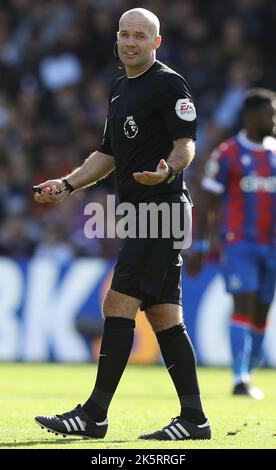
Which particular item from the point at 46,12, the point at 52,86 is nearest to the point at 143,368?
the point at 52,86

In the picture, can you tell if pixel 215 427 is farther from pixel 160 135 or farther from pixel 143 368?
pixel 143 368

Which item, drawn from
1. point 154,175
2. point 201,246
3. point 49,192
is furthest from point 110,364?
point 201,246

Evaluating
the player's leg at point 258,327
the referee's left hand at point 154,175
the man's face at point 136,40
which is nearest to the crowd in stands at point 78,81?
the player's leg at point 258,327

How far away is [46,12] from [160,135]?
13.2 metres

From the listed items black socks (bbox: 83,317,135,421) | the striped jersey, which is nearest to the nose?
black socks (bbox: 83,317,135,421)

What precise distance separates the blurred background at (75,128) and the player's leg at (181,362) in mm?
7021

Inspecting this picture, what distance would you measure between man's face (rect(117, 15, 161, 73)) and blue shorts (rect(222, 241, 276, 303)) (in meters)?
3.97

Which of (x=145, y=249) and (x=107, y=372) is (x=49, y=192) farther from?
(x=107, y=372)

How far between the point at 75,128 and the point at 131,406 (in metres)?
9.37

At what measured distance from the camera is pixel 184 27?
17172mm

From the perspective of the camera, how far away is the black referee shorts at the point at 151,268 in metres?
5.86

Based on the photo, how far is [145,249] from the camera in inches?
232

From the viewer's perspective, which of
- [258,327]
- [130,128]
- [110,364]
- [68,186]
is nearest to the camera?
[110,364]

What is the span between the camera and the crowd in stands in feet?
51.6
